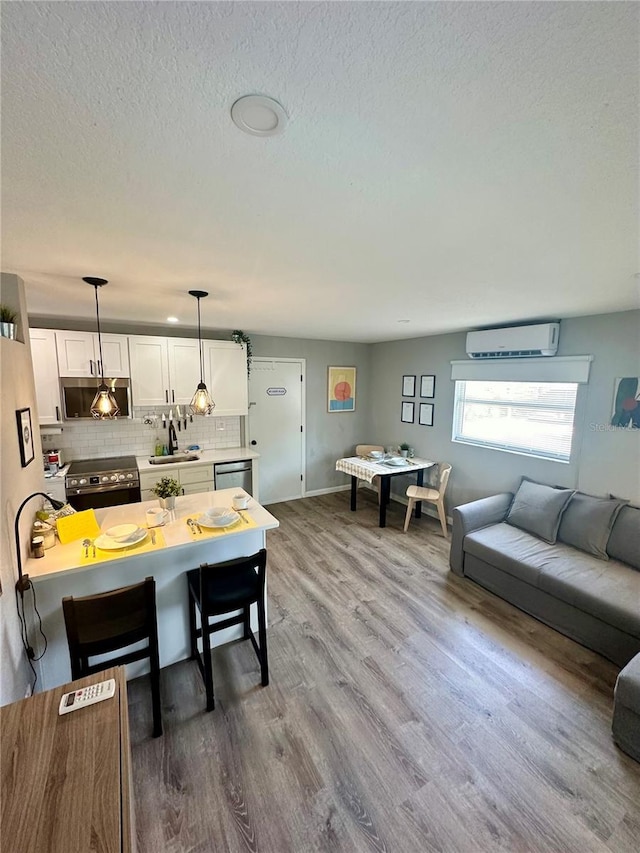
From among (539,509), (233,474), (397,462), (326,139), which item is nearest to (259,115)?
(326,139)

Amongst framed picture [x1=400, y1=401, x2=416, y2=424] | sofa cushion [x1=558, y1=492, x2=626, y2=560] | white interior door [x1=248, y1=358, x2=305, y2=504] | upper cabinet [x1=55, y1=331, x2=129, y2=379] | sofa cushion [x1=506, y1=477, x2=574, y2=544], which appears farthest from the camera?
framed picture [x1=400, y1=401, x2=416, y2=424]

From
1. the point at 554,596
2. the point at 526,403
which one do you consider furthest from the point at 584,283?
the point at 554,596

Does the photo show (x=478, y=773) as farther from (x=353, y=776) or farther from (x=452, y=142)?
(x=452, y=142)

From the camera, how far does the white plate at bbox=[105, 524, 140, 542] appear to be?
2.08 m

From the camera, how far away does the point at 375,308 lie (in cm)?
303

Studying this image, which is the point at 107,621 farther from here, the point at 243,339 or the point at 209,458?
the point at 243,339

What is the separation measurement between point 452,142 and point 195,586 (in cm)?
247

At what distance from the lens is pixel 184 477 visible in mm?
4086

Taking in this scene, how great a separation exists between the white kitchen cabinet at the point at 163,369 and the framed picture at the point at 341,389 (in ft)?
7.15

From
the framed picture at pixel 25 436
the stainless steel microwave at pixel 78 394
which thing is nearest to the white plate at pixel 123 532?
the framed picture at pixel 25 436

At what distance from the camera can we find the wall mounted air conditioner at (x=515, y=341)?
11.0 feet

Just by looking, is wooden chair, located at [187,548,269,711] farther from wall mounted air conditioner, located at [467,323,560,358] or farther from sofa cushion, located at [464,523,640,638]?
wall mounted air conditioner, located at [467,323,560,358]

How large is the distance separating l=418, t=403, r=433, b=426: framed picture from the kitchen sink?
3.13 m

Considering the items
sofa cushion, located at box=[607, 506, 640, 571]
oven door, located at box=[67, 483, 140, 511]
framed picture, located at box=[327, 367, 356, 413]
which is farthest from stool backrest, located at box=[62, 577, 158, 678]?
framed picture, located at box=[327, 367, 356, 413]
